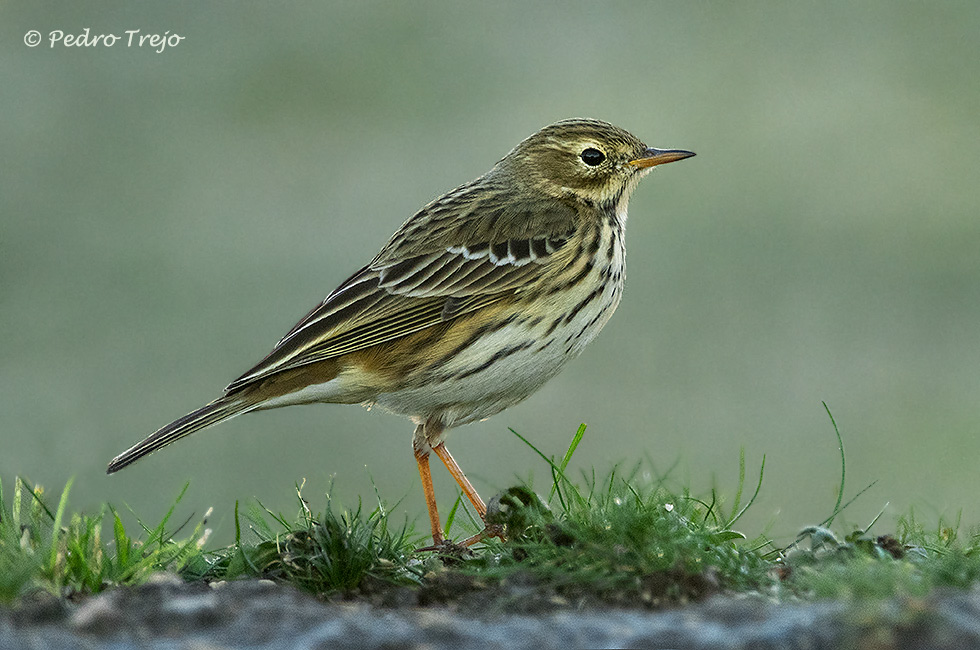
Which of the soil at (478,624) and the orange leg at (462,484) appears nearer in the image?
the soil at (478,624)

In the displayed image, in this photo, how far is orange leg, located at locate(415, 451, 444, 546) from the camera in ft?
17.2

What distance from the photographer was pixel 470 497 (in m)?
5.59

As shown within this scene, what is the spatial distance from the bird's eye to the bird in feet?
1.25

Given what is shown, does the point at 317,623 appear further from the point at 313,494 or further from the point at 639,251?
the point at 639,251

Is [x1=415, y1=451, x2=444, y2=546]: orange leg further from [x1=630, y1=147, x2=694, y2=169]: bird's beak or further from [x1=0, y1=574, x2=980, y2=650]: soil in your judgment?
[x1=630, y1=147, x2=694, y2=169]: bird's beak

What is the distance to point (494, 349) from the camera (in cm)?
568

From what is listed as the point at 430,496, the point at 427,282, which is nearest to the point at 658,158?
the point at 427,282

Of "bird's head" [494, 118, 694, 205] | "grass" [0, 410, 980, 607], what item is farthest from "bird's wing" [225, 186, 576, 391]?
"grass" [0, 410, 980, 607]

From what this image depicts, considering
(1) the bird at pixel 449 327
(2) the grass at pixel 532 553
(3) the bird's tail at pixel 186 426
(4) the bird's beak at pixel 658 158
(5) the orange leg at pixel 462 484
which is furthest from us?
(4) the bird's beak at pixel 658 158

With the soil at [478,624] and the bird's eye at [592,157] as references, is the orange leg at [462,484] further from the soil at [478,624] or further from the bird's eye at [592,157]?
the bird's eye at [592,157]

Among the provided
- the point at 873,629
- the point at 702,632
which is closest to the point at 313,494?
the point at 702,632

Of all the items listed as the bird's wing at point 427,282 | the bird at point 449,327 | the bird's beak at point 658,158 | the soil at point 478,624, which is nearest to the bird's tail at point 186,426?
the bird at point 449,327

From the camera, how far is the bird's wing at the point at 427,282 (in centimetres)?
579

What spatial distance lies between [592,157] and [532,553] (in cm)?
292
